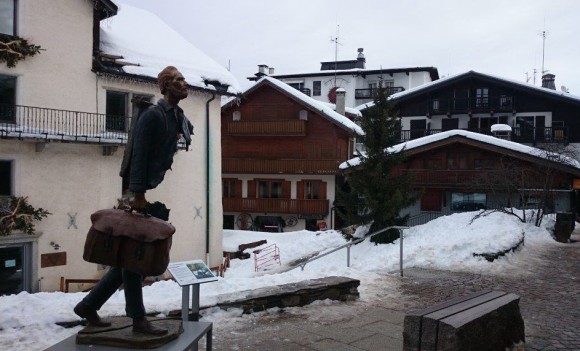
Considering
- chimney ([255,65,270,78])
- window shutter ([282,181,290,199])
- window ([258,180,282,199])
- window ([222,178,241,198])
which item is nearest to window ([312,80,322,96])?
chimney ([255,65,270,78])

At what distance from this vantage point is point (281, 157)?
121ft

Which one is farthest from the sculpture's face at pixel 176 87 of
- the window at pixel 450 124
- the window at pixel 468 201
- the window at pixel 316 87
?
the window at pixel 316 87

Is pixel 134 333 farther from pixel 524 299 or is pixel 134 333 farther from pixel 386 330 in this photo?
pixel 524 299

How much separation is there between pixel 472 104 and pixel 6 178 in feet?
107

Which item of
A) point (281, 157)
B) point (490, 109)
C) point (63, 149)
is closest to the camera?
point (63, 149)

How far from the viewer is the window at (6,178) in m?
16.0

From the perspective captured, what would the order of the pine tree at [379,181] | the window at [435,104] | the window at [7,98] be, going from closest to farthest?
the window at [7,98] < the pine tree at [379,181] < the window at [435,104]

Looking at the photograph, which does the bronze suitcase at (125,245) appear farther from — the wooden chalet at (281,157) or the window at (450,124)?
the window at (450,124)

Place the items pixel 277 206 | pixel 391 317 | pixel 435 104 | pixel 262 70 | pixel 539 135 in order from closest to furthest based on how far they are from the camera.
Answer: pixel 391 317 → pixel 277 206 → pixel 539 135 → pixel 435 104 → pixel 262 70

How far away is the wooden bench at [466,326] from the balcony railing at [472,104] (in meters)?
35.0

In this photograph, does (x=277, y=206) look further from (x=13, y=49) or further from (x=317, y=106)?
(x=13, y=49)

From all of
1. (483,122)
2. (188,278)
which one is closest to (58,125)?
(188,278)

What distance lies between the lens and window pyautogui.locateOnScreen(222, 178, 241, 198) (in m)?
37.7

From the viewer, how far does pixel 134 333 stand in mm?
4562
